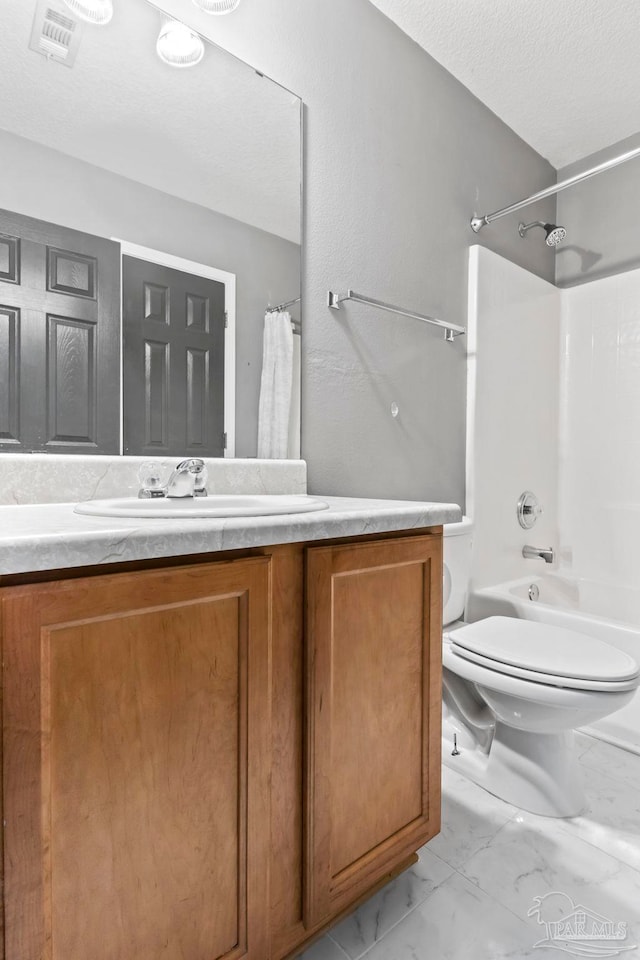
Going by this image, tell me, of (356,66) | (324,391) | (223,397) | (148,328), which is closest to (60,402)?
(148,328)

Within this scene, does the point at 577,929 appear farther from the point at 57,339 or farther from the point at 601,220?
the point at 601,220

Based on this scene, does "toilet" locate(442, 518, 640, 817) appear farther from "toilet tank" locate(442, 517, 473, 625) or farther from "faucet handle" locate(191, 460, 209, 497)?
"faucet handle" locate(191, 460, 209, 497)

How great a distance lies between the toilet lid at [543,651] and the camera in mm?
1298

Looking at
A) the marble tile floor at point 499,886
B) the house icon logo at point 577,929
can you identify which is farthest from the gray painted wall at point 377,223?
the house icon logo at point 577,929

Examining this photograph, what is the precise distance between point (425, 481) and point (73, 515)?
1.37 m

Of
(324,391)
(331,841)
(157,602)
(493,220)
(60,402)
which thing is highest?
(493,220)

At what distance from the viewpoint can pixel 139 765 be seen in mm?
691

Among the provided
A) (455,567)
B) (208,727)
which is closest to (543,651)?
(455,567)

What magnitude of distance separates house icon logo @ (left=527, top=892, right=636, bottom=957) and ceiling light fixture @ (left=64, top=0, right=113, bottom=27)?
215 centimetres

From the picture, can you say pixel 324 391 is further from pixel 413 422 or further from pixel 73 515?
pixel 73 515

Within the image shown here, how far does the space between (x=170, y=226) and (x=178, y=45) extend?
450mm

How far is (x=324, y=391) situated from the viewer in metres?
1.62

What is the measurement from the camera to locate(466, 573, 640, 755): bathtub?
182cm

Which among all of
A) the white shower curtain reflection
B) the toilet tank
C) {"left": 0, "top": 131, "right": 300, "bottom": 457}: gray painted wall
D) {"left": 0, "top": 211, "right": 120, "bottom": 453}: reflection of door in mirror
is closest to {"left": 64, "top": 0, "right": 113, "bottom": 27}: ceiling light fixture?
{"left": 0, "top": 131, "right": 300, "bottom": 457}: gray painted wall
